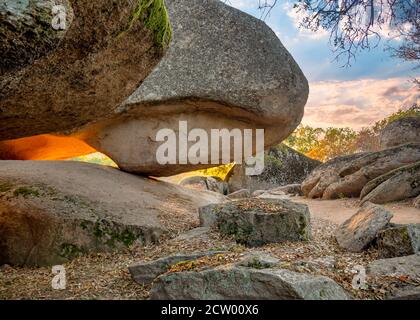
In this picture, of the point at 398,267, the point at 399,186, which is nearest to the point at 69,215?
the point at 398,267

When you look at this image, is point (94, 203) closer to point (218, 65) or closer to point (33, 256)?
point (33, 256)

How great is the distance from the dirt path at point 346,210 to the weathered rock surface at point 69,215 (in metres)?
5.85

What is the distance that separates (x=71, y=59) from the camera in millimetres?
5297

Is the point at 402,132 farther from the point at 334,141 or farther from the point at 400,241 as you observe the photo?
the point at 334,141

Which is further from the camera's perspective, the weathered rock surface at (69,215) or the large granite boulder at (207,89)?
the large granite boulder at (207,89)

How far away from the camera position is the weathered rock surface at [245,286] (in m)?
4.09

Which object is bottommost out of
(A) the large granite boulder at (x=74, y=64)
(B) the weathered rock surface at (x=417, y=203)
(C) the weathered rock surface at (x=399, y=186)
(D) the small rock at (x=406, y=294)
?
(D) the small rock at (x=406, y=294)

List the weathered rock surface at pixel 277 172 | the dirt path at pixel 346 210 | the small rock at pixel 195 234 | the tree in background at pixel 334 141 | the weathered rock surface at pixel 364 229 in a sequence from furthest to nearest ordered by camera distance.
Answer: the tree in background at pixel 334 141 → the weathered rock surface at pixel 277 172 → the dirt path at pixel 346 210 → the small rock at pixel 195 234 → the weathered rock surface at pixel 364 229

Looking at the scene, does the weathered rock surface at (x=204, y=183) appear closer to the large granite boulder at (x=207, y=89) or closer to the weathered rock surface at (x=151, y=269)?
the large granite boulder at (x=207, y=89)

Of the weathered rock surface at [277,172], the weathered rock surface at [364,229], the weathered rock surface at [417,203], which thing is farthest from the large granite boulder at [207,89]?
the weathered rock surface at [277,172]

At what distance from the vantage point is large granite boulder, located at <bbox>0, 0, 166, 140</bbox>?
3270 mm

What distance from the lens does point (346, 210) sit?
15.1m

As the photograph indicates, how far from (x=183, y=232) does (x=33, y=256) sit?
2.80 m

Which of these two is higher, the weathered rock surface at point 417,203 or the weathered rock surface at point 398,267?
the weathered rock surface at point 417,203
